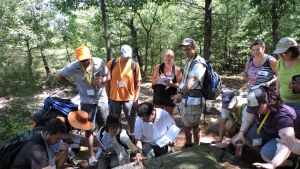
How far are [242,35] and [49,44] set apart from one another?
448 inches

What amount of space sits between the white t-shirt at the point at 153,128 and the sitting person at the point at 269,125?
109 centimetres

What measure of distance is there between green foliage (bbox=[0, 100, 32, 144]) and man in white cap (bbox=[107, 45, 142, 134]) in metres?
2.53

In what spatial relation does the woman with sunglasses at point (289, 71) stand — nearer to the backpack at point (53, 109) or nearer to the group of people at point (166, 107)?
the group of people at point (166, 107)

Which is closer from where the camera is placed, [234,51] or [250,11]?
[250,11]

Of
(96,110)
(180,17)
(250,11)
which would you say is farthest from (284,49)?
(180,17)

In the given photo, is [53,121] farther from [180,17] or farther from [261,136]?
[180,17]

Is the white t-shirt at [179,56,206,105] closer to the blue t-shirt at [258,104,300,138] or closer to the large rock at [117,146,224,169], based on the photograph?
the large rock at [117,146,224,169]

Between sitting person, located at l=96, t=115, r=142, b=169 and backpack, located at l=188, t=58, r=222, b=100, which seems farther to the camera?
backpack, located at l=188, t=58, r=222, b=100

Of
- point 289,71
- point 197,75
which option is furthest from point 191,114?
point 289,71

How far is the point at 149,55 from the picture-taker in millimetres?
24859

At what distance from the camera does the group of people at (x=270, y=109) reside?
12.2 ft

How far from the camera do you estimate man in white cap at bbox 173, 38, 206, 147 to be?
484 cm

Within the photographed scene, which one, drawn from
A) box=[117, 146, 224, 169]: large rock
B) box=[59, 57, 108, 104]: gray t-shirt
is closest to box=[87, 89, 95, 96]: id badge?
box=[59, 57, 108, 104]: gray t-shirt

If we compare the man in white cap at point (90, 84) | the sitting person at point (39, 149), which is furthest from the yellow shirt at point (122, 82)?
the sitting person at point (39, 149)
